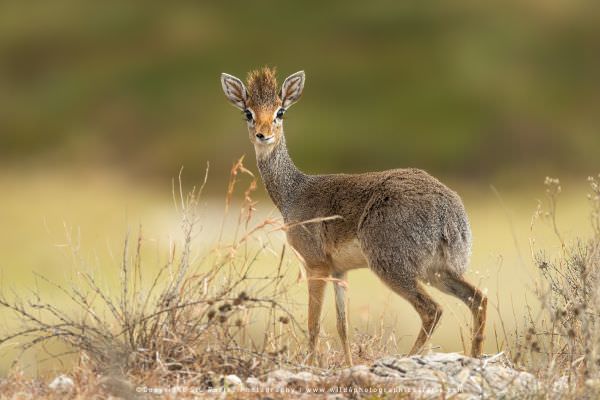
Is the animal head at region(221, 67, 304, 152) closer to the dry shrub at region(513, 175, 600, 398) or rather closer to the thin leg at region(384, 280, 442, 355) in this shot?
the thin leg at region(384, 280, 442, 355)

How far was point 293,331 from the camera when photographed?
9.57m

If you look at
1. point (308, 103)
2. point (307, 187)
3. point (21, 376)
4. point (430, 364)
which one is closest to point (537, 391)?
Result: point (430, 364)

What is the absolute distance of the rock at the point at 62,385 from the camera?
314 inches

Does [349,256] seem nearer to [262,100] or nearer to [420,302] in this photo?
[420,302]

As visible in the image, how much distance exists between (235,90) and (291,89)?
22.5 inches

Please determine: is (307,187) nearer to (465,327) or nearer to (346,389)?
(465,327)

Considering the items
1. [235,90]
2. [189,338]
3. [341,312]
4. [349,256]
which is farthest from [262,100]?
[189,338]

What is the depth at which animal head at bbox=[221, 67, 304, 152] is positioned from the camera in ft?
37.2

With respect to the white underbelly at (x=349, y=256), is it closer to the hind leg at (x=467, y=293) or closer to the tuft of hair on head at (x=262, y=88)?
the hind leg at (x=467, y=293)

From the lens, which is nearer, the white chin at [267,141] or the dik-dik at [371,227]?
the dik-dik at [371,227]

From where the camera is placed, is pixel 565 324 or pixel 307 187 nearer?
pixel 565 324

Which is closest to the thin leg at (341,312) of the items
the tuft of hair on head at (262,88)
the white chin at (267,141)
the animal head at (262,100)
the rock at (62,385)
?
the white chin at (267,141)

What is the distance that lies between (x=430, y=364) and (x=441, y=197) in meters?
2.04

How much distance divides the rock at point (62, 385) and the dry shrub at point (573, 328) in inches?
121
